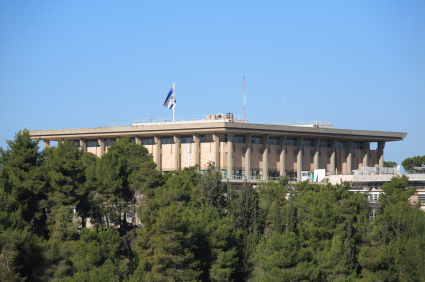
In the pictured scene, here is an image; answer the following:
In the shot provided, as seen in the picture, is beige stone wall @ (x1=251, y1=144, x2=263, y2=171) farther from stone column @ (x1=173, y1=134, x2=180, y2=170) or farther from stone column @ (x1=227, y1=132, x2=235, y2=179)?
stone column @ (x1=173, y1=134, x2=180, y2=170)

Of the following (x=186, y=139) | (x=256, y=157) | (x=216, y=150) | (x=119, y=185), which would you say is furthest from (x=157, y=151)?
(x=119, y=185)

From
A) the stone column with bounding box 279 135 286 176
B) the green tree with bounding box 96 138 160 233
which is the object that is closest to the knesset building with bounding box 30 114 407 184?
the stone column with bounding box 279 135 286 176

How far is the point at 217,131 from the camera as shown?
8738 cm

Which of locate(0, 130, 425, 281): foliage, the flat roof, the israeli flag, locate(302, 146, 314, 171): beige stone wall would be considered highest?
the israeli flag

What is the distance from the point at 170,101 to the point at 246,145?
13.9 metres

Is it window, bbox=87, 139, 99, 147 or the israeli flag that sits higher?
the israeli flag

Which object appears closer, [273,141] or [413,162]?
[273,141]

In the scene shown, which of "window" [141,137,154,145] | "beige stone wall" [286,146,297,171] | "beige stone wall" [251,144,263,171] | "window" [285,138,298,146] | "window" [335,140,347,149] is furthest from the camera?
"window" [335,140,347,149]

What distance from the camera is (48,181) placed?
54.8 m

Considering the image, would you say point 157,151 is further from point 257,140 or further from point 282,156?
point 282,156

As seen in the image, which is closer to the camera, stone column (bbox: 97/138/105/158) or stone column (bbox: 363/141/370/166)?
stone column (bbox: 97/138/105/158)

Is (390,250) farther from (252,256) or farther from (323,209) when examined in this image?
(252,256)

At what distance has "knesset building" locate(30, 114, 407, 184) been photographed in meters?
88.2

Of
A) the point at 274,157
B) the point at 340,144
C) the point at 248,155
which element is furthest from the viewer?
the point at 340,144
